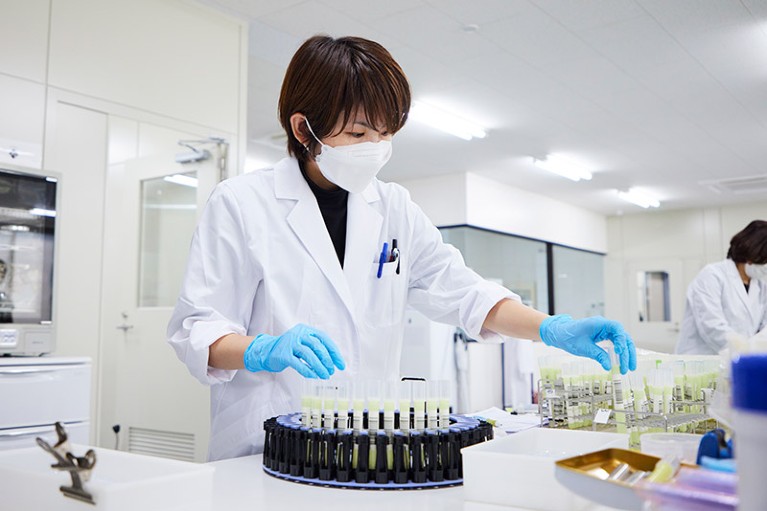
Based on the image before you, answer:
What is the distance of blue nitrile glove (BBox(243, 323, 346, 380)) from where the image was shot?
1140mm

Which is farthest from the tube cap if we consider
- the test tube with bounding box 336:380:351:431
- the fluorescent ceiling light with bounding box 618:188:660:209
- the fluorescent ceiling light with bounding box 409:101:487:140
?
the fluorescent ceiling light with bounding box 618:188:660:209

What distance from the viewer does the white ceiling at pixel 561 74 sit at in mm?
3434

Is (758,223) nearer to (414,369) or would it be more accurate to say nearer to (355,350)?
(355,350)

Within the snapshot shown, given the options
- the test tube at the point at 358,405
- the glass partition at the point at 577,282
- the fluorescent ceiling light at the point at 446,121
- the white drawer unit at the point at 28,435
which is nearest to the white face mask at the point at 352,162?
the test tube at the point at 358,405

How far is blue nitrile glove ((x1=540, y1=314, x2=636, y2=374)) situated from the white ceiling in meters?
2.44

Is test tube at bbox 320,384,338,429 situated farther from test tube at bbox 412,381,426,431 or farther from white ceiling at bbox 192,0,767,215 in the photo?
white ceiling at bbox 192,0,767,215

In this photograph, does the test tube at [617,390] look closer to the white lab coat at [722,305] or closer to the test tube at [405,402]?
the test tube at [405,402]

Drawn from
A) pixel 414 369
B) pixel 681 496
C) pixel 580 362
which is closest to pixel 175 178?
pixel 580 362

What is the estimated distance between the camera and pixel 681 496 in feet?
1.67

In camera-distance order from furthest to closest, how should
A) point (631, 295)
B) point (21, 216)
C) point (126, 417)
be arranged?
point (631, 295), point (126, 417), point (21, 216)

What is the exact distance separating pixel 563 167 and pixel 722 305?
2940 mm

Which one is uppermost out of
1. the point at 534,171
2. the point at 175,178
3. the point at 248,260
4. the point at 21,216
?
the point at 534,171

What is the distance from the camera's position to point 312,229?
4.68 feet

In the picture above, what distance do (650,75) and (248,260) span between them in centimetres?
363
